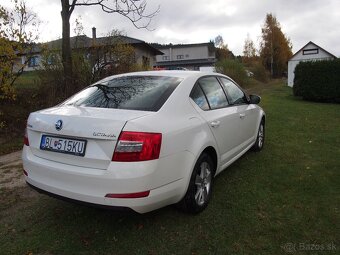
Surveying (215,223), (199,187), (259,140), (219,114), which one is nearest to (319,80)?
(259,140)

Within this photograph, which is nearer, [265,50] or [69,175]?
[69,175]

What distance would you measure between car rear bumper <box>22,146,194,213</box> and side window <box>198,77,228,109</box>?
1.14 metres

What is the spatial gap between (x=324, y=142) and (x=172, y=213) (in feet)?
15.6

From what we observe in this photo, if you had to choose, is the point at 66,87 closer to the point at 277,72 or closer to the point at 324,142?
the point at 324,142

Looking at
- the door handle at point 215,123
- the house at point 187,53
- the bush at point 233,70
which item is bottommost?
the door handle at point 215,123

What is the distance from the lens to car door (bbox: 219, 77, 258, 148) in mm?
5059

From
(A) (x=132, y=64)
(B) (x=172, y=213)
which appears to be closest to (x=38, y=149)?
(B) (x=172, y=213)

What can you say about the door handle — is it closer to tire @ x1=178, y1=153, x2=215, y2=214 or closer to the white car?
the white car

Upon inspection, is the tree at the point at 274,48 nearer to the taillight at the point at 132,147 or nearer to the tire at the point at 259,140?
the tire at the point at 259,140

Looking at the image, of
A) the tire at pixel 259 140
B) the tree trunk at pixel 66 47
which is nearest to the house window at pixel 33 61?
the tree trunk at pixel 66 47

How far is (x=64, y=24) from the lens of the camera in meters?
10.8

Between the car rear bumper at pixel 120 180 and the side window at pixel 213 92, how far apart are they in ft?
3.75

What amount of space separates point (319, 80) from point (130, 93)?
15.5 meters

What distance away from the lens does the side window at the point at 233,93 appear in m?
5.04
